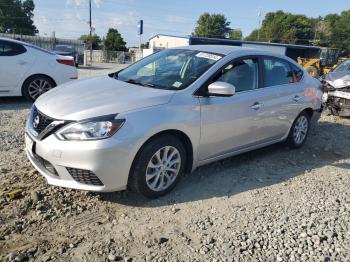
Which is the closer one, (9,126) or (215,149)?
(215,149)

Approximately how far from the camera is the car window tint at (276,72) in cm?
548

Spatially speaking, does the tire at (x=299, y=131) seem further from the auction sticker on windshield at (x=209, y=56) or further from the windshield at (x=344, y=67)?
the windshield at (x=344, y=67)

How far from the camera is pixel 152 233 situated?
3.56 metres

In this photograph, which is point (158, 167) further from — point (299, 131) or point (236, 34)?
point (236, 34)

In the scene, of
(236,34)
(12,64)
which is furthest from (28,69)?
(236,34)

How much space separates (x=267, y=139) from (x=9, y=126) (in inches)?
171

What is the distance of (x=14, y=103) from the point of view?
349 inches

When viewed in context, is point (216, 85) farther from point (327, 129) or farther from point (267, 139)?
point (327, 129)

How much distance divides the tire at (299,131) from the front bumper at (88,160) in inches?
131

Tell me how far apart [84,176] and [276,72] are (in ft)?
11.0

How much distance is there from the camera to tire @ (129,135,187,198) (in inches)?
153

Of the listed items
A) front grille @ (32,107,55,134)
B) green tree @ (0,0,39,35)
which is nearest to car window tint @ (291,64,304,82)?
front grille @ (32,107,55,134)

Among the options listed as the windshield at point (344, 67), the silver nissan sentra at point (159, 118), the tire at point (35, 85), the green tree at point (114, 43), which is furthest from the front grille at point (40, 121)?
the green tree at point (114, 43)

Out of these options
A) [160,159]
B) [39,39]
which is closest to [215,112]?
[160,159]
